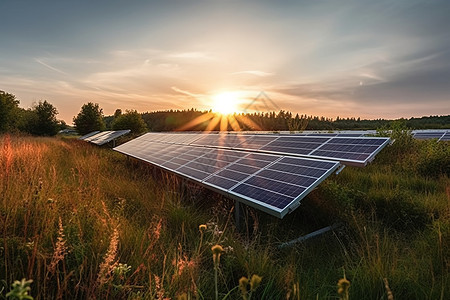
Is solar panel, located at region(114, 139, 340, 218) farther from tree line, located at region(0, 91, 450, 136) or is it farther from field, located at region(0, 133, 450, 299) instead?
tree line, located at region(0, 91, 450, 136)

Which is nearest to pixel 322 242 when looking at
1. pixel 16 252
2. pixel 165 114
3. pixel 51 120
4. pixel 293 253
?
pixel 293 253

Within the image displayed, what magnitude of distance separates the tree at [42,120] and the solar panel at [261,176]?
50119 millimetres

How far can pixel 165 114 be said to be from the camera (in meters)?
99.8

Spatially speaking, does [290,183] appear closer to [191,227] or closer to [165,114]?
[191,227]

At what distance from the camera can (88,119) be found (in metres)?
51.3

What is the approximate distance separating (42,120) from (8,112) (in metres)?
8.95

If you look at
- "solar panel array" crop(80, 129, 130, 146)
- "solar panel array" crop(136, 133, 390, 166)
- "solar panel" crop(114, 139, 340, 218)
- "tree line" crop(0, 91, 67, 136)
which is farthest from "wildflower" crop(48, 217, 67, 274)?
"tree line" crop(0, 91, 67, 136)

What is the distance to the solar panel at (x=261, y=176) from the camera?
438 cm

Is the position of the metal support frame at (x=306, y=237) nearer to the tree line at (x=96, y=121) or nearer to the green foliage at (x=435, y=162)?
the green foliage at (x=435, y=162)

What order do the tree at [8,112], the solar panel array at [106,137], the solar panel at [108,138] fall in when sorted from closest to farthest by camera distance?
the solar panel at [108,138]
the solar panel array at [106,137]
the tree at [8,112]

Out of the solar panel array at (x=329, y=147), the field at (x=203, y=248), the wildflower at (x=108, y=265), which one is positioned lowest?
the field at (x=203, y=248)

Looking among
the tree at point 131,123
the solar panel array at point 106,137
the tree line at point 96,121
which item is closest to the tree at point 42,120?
the tree line at point 96,121

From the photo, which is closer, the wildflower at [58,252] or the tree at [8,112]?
the wildflower at [58,252]

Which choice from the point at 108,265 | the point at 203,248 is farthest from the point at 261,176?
the point at 108,265
